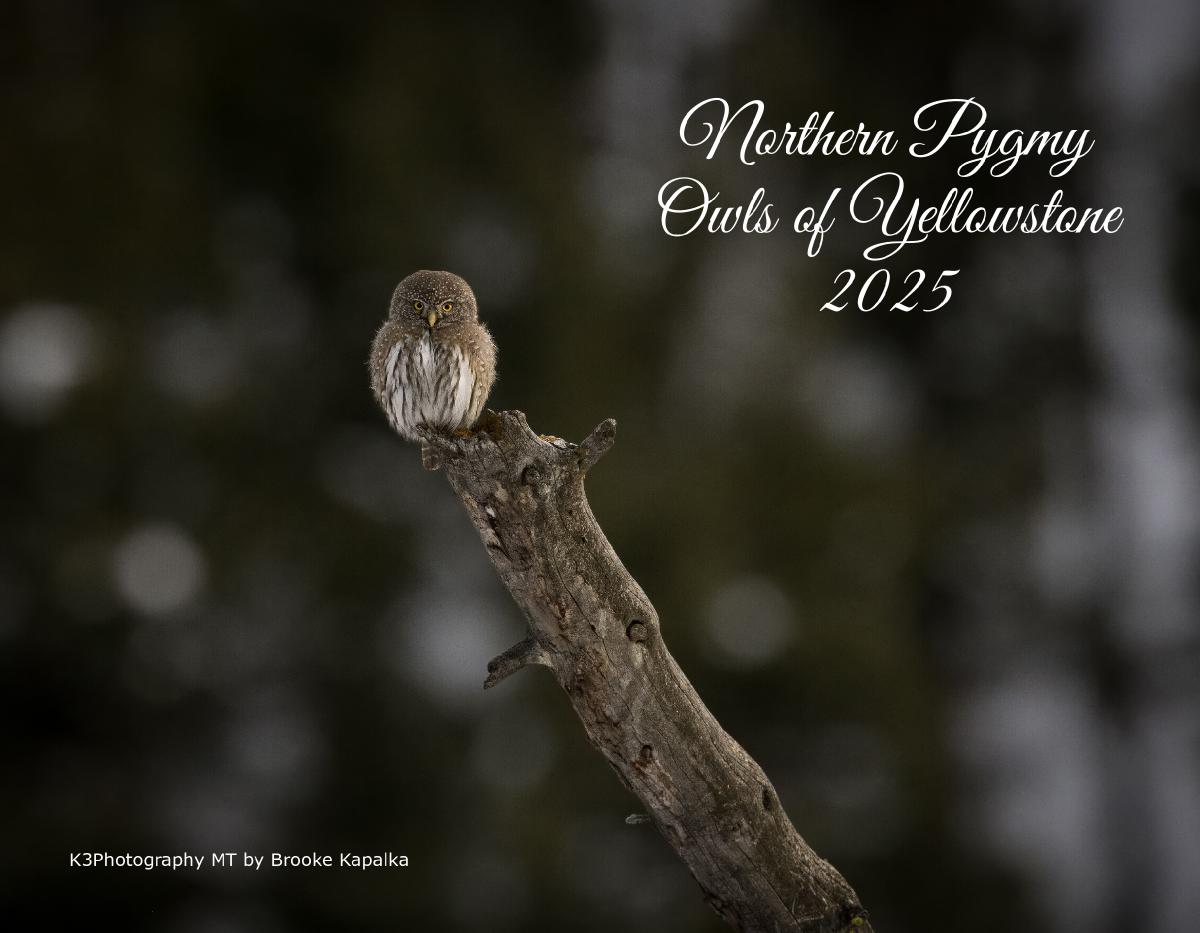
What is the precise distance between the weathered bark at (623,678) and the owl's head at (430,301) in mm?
334

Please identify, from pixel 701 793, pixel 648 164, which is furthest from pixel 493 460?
pixel 648 164

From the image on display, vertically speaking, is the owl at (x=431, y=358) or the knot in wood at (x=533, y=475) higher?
the owl at (x=431, y=358)

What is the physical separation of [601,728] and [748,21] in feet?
9.89

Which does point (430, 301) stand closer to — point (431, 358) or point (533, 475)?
point (431, 358)

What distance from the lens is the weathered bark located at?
2.10 m

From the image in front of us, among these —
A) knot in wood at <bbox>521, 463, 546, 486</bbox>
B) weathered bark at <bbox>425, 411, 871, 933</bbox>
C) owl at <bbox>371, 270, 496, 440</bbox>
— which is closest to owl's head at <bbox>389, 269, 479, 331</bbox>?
owl at <bbox>371, 270, 496, 440</bbox>

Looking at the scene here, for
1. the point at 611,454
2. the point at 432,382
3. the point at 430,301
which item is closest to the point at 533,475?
the point at 432,382

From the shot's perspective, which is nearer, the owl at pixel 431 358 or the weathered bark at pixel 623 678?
the weathered bark at pixel 623 678

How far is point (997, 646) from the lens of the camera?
4.14m

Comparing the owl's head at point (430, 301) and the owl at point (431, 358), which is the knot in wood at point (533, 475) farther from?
the owl's head at point (430, 301)

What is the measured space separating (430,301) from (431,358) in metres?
0.13

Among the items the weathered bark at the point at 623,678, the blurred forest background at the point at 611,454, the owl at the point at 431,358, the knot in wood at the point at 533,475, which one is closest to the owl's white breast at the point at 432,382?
the owl at the point at 431,358

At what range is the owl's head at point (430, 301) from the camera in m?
2.35

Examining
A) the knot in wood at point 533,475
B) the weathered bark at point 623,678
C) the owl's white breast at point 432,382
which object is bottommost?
the weathered bark at point 623,678
